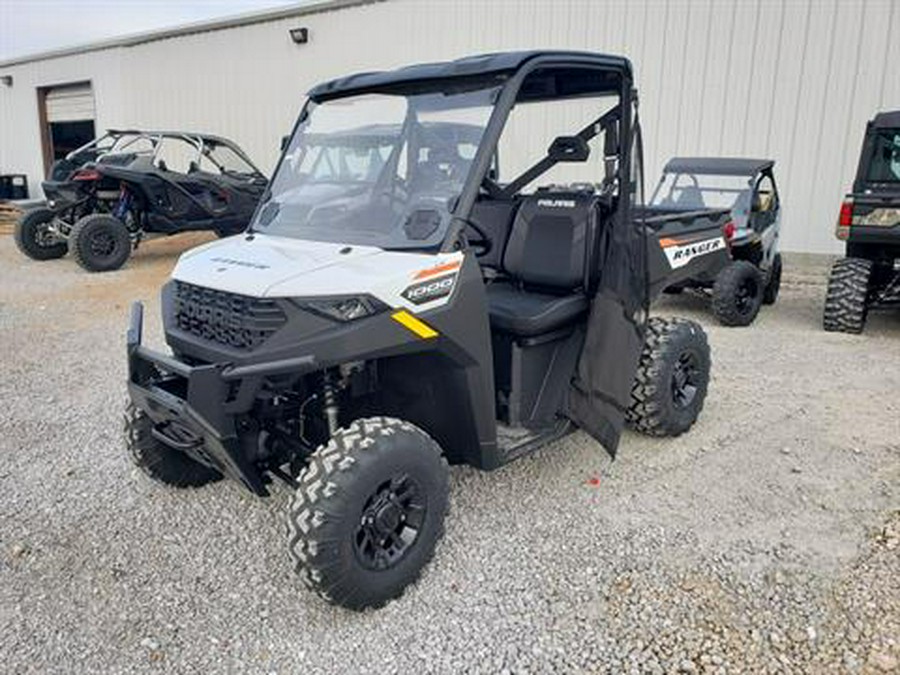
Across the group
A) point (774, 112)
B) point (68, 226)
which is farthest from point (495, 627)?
point (68, 226)

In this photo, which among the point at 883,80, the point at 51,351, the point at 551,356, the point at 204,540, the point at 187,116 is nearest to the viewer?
the point at 204,540

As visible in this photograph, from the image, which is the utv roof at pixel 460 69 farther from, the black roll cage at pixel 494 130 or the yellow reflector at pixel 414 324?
the yellow reflector at pixel 414 324

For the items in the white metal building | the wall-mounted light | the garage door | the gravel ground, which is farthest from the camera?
the garage door

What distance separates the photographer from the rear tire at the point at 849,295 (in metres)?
6.68

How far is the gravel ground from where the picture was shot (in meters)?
2.56

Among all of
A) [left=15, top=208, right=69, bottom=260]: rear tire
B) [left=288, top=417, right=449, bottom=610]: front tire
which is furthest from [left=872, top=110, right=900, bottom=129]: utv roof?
[left=15, top=208, right=69, bottom=260]: rear tire

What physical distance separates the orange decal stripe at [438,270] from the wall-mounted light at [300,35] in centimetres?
1135

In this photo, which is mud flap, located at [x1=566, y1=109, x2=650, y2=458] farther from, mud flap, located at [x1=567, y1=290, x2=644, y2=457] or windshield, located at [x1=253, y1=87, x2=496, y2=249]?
windshield, located at [x1=253, y1=87, x2=496, y2=249]

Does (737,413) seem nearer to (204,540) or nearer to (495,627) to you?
(495,627)

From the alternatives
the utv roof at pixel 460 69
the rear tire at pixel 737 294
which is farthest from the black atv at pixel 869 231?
the utv roof at pixel 460 69

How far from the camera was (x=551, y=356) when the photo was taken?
141 inches

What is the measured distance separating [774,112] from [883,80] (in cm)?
116

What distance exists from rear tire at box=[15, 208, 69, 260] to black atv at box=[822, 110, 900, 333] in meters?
9.85

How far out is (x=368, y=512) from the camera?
108 inches
